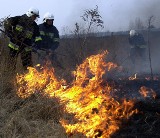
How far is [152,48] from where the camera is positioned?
63.2 feet

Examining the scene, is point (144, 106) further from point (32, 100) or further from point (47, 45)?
point (47, 45)

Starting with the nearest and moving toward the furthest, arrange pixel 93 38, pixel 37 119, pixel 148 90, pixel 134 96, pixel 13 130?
1. pixel 13 130
2. pixel 37 119
3. pixel 134 96
4. pixel 148 90
5. pixel 93 38

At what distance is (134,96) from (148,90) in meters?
0.62

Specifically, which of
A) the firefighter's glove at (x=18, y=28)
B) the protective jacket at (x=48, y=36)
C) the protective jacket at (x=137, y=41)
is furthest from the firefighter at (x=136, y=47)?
the firefighter's glove at (x=18, y=28)

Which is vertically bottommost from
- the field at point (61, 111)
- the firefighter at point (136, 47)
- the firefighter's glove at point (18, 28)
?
the field at point (61, 111)

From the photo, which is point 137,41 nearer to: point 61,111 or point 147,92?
point 147,92

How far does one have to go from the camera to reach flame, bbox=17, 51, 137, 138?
17.6 feet

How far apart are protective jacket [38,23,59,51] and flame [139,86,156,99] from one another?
349cm

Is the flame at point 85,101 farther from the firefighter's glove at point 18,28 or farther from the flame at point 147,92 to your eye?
the firefighter's glove at point 18,28

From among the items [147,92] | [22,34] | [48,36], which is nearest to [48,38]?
[48,36]

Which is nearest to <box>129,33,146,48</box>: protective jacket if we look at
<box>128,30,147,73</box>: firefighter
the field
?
<box>128,30,147,73</box>: firefighter

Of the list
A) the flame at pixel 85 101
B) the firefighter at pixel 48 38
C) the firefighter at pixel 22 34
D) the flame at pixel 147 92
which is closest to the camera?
the flame at pixel 85 101

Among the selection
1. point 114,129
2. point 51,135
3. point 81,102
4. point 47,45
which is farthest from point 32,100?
point 47,45

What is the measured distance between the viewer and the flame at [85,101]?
Answer: 5.36 meters
